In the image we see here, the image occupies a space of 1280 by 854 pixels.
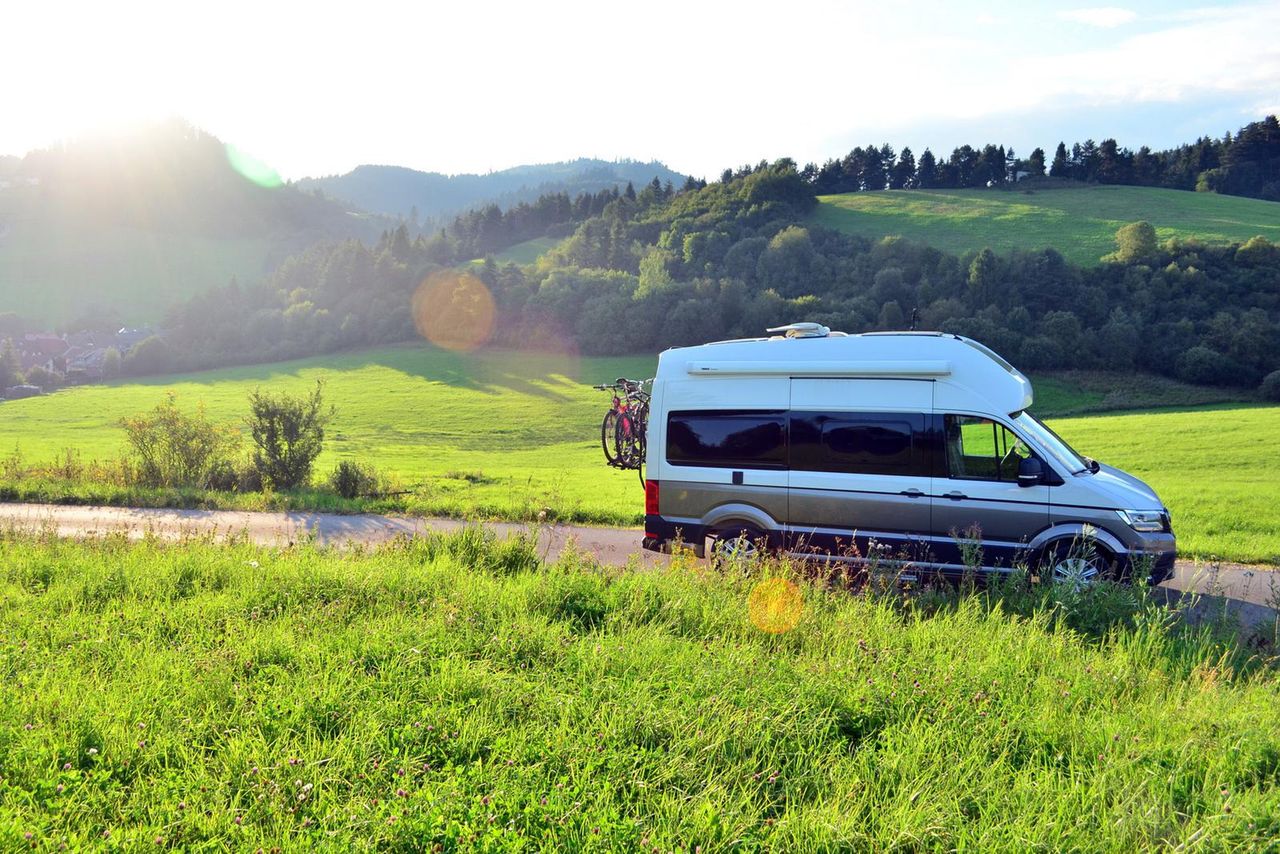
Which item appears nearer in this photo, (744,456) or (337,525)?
(744,456)

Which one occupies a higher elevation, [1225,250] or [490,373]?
[1225,250]

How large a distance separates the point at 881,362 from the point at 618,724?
21.0 feet

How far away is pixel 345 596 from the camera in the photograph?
6430mm

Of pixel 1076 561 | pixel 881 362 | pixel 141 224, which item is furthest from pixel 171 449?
pixel 141 224

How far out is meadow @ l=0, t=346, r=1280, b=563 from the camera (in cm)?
1645

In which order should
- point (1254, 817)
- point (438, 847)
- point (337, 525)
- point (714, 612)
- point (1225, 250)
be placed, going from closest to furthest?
1. point (438, 847)
2. point (1254, 817)
3. point (714, 612)
4. point (337, 525)
5. point (1225, 250)

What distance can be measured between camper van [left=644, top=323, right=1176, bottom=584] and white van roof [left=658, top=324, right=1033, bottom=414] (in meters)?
0.02

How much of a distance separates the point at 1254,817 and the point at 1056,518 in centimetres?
574

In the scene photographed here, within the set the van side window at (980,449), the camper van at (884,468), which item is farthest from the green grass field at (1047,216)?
the van side window at (980,449)

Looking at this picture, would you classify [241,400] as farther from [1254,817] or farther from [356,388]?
[1254,817]

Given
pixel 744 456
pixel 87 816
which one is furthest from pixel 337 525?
pixel 87 816

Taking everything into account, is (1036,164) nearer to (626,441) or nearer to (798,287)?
(798,287)

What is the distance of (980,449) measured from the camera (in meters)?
8.98

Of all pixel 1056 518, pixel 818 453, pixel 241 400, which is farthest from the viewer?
pixel 241 400
